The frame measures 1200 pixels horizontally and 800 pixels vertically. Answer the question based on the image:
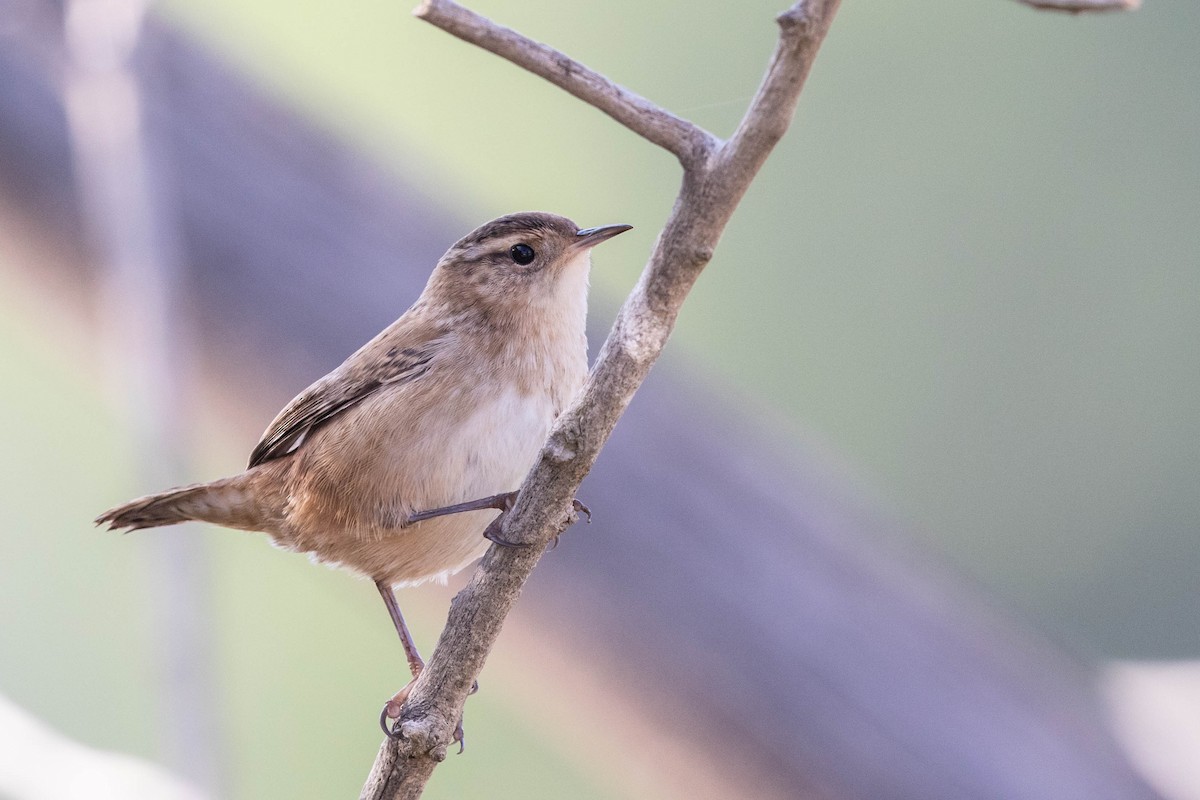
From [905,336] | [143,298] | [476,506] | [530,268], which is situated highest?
[905,336]

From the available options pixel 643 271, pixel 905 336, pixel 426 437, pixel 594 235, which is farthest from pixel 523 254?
pixel 905 336

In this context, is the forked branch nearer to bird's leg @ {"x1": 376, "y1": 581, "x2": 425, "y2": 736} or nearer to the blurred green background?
bird's leg @ {"x1": 376, "y1": 581, "x2": 425, "y2": 736}

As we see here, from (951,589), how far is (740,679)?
589 millimetres

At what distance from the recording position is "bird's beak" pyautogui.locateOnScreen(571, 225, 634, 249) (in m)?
1.51

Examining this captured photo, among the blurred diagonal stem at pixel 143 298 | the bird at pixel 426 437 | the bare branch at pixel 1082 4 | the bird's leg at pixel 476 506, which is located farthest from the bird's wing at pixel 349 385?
the bare branch at pixel 1082 4

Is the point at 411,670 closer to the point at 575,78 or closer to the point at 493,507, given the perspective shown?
the point at 493,507

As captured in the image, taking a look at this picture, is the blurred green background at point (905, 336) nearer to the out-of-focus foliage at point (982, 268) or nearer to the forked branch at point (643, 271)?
the out-of-focus foliage at point (982, 268)

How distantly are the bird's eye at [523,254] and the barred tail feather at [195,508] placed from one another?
0.48 m

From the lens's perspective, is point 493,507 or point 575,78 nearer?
point 575,78

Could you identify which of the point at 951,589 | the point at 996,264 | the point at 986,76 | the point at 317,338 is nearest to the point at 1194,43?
the point at 986,76

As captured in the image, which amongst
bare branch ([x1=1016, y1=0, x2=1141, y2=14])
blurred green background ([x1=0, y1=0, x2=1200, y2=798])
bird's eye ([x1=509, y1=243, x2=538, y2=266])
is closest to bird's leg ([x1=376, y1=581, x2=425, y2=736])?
bird's eye ([x1=509, y1=243, x2=538, y2=266])

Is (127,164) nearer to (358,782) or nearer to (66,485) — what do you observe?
(66,485)

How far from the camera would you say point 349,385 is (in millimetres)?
1713

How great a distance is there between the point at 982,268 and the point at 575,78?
3496 mm
